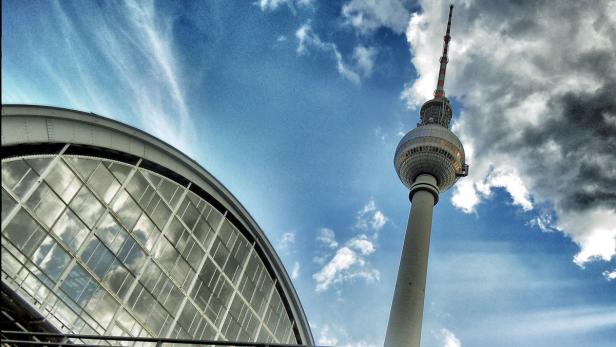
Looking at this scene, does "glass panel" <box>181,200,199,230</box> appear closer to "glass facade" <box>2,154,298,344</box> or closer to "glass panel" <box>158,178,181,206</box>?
"glass facade" <box>2,154,298,344</box>

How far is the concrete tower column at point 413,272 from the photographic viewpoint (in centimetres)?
3816

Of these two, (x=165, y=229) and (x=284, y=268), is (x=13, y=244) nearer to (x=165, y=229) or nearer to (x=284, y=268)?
(x=165, y=229)

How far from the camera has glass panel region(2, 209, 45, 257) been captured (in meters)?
20.8

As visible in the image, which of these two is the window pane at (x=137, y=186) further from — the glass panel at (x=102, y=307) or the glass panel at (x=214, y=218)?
the glass panel at (x=214, y=218)

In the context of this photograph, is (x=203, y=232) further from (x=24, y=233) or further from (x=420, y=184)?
(x=420, y=184)

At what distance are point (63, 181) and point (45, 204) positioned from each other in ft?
5.04

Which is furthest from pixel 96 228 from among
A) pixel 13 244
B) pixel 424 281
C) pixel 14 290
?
pixel 424 281

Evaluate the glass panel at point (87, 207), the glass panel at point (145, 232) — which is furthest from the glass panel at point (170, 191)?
the glass panel at point (87, 207)

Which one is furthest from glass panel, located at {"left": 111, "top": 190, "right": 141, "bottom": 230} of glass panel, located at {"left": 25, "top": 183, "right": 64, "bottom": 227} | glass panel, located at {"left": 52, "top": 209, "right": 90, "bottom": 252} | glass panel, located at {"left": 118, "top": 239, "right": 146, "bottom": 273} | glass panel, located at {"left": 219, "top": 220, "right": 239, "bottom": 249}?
glass panel, located at {"left": 219, "top": 220, "right": 239, "bottom": 249}

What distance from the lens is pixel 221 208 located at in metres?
35.4

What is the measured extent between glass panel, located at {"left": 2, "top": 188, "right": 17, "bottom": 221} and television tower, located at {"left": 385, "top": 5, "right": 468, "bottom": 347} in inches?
1107

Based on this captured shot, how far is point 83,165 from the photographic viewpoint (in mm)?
24703

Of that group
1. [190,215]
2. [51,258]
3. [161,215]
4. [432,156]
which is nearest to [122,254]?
[161,215]

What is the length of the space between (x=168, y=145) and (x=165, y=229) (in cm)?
551
